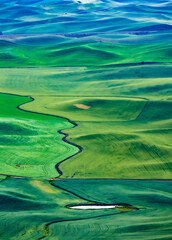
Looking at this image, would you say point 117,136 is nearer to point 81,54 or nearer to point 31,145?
point 31,145

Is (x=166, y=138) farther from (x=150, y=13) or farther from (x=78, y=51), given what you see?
(x=150, y=13)

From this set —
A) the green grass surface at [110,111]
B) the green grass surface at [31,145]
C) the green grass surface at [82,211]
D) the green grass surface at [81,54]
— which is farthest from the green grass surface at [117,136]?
the green grass surface at [81,54]

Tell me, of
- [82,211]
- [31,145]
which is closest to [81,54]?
[31,145]

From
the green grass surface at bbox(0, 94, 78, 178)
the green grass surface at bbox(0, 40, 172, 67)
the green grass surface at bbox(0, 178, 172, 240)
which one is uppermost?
the green grass surface at bbox(0, 40, 172, 67)

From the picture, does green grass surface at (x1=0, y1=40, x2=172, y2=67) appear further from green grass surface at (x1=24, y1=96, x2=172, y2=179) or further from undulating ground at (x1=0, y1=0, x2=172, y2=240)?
green grass surface at (x1=24, y1=96, x2=172, y2=179)

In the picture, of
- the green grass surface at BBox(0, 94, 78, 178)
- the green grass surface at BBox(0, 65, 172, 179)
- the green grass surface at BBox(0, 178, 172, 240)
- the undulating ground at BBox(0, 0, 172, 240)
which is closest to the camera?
the green grass surface at BBox(0, 178, 172, 240)

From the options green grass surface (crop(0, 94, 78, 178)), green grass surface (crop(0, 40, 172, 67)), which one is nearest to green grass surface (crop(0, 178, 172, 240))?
green grass surface (crop(0, 94, 78, 178))

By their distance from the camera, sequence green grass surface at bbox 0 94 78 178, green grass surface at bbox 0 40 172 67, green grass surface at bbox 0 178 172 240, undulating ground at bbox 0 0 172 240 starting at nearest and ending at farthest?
1. green grass surface at bbox 0 178 172 240
2. undulating ground at bbox 0 0 172 240
3. green grass surface at bbox 0 94 78 178
4. green grass surface at bbox 0 40 172 67
